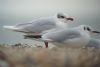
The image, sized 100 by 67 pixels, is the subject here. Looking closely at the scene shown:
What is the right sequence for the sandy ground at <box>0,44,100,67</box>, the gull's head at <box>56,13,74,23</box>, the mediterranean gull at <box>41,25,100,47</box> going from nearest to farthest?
the sandy ground at <box>0,44,100,67</box> → the mediterranean gull at <box>41,25,100,47</box> → the gull's head at <box>56,13,74,23</box>

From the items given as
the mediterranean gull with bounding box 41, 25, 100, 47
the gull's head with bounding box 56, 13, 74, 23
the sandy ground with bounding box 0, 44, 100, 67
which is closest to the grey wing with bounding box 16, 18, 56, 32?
the gull's head with bounding box 56, 13, 74, 23

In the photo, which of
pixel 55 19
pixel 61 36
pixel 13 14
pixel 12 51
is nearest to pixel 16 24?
pixel 13 14

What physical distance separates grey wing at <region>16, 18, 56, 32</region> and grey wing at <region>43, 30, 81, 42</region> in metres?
0.18

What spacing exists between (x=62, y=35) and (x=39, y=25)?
0.23m

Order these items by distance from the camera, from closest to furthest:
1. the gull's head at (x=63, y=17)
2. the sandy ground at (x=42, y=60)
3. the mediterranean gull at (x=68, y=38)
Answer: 1. the sandy ground at (x=42, y=60)
2. the mediterranean gull at (x=68, y=38)
3. the gull's head at (x=63, y=17)

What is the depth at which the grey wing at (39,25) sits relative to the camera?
99 centimetres

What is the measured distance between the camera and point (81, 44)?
0.76m

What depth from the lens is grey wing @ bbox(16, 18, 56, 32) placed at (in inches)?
38.8

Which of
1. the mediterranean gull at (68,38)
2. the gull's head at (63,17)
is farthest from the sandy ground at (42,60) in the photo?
the gull's head at (63,17)

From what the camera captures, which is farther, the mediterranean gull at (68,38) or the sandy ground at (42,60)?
the mediterranean gull at (68,38)

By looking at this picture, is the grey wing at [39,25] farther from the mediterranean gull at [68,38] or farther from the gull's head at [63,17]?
the mediterranean gull at [68,38]

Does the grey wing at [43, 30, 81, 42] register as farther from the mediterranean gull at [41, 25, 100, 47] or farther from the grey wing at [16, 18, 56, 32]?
the grey wing at [16, 18, 56, 32]

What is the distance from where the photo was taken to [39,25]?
1.00 m

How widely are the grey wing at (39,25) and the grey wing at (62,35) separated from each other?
184 mm
